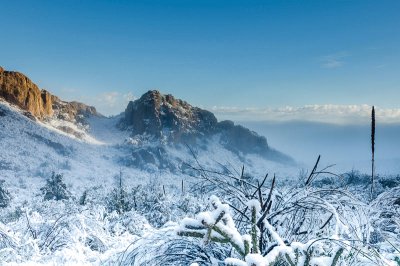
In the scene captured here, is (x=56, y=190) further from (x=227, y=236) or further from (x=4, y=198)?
(x=227, y=236)

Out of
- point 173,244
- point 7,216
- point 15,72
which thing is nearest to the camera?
point 173,244

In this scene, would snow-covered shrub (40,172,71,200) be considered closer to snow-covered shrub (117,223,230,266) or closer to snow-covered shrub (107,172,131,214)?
snow-covered shrub (107,172,131,214)

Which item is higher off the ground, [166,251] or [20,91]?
[20,91]

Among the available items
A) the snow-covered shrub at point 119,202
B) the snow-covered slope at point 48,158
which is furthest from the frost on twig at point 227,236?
the snow-covered slope at point 48,158

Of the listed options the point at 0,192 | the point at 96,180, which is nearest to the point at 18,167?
the point at 96,180

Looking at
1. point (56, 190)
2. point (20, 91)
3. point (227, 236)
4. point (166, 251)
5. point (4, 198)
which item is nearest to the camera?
point (227, 236)

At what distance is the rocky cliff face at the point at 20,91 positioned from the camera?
181 metres

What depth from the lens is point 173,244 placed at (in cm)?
307

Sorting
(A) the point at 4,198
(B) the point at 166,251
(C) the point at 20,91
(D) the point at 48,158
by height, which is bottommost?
(D) the point at 48,158

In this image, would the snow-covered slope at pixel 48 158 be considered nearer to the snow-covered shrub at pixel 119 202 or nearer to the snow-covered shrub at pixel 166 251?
the snow-covered shrub at pixel 119 202

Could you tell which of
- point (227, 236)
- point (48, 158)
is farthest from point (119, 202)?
point (48, 158)

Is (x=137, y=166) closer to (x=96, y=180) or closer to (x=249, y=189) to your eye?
(x=96, y=180)

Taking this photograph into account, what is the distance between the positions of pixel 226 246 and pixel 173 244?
44cm

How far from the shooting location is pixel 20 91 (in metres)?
183
